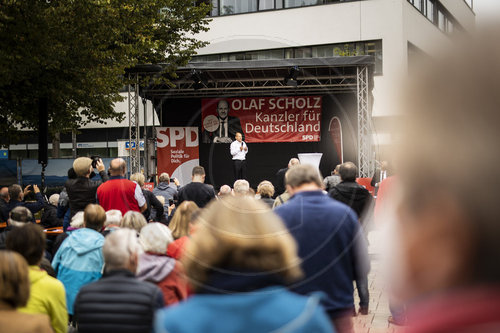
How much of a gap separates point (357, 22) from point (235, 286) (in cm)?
2607

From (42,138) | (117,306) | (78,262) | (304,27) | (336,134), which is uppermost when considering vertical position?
(304,27)

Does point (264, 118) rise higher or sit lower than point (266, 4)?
lower

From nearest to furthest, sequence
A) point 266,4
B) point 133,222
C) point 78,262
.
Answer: point 78,262
point 133,222
point 266,4

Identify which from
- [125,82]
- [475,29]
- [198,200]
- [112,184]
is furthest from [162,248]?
[125,82]

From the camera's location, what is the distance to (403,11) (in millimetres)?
22734

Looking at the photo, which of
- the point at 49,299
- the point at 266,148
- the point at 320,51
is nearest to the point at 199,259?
the point at 49,299

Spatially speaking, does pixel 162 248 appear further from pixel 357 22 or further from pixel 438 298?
pixel 357 22

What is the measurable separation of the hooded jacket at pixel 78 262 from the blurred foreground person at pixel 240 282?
3.36 metres

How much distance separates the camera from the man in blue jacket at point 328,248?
3.00 metres

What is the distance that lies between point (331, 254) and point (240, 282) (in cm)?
185

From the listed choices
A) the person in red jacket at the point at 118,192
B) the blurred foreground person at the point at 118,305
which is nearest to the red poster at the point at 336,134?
the person in red jacket at the point at 118,192

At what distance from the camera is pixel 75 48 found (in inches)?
536

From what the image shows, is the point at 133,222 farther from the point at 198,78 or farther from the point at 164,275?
the point at 198,78

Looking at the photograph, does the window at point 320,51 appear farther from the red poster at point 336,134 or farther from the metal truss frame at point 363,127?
the metal truss frame at point 363,127
